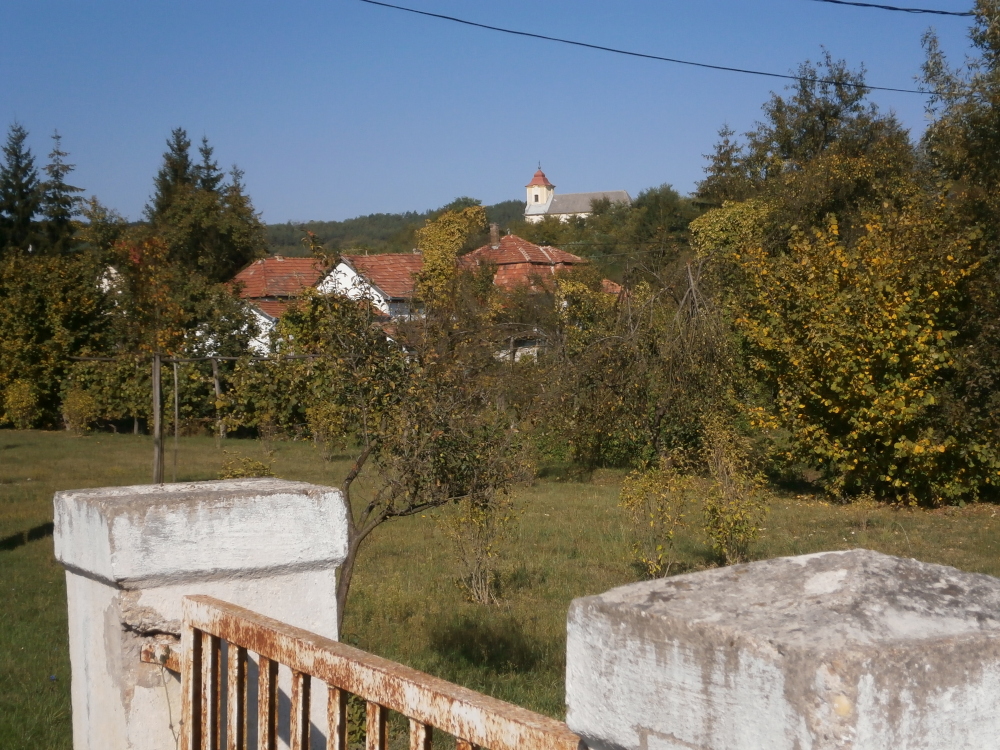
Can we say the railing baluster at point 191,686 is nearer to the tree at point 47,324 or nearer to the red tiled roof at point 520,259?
the tree at point 47,324

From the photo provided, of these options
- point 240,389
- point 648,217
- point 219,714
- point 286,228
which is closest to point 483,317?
point 240,389

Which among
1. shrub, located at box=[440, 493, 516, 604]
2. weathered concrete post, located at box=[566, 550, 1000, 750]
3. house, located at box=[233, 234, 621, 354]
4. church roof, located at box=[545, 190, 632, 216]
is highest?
church roof, located at box=[545, 190, 632, 216]

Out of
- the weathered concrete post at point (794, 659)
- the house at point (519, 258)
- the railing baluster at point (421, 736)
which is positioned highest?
the house at point (519, 258)

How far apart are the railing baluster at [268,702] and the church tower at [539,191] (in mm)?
138795

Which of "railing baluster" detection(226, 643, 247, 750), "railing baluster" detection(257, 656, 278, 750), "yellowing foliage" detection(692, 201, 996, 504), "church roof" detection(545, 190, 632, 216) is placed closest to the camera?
"railing baluster" detection(257, 656, 278, 750)

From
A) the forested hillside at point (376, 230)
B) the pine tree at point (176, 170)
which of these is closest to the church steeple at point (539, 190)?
the forested hillside at point (376, 230)

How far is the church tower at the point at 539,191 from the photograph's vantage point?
139m

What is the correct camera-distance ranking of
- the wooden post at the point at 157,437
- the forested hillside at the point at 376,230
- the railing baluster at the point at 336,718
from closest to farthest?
the railing baluster at the point at 336,718 < the wooden post at the point at 157,437 < the forested hillside at the point at 376,230

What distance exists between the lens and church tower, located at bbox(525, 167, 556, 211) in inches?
5468


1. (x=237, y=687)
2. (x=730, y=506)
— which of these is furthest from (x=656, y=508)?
(x=237, y=687)

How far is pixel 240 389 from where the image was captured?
20.6 ft

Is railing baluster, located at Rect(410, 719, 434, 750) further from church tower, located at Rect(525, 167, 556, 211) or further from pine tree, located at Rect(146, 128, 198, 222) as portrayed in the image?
church tower, located at Rect(525, 167, 556, 211)

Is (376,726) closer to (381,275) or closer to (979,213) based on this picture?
(979,213)

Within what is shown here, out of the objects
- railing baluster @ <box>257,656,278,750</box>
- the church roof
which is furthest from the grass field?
the church roof
